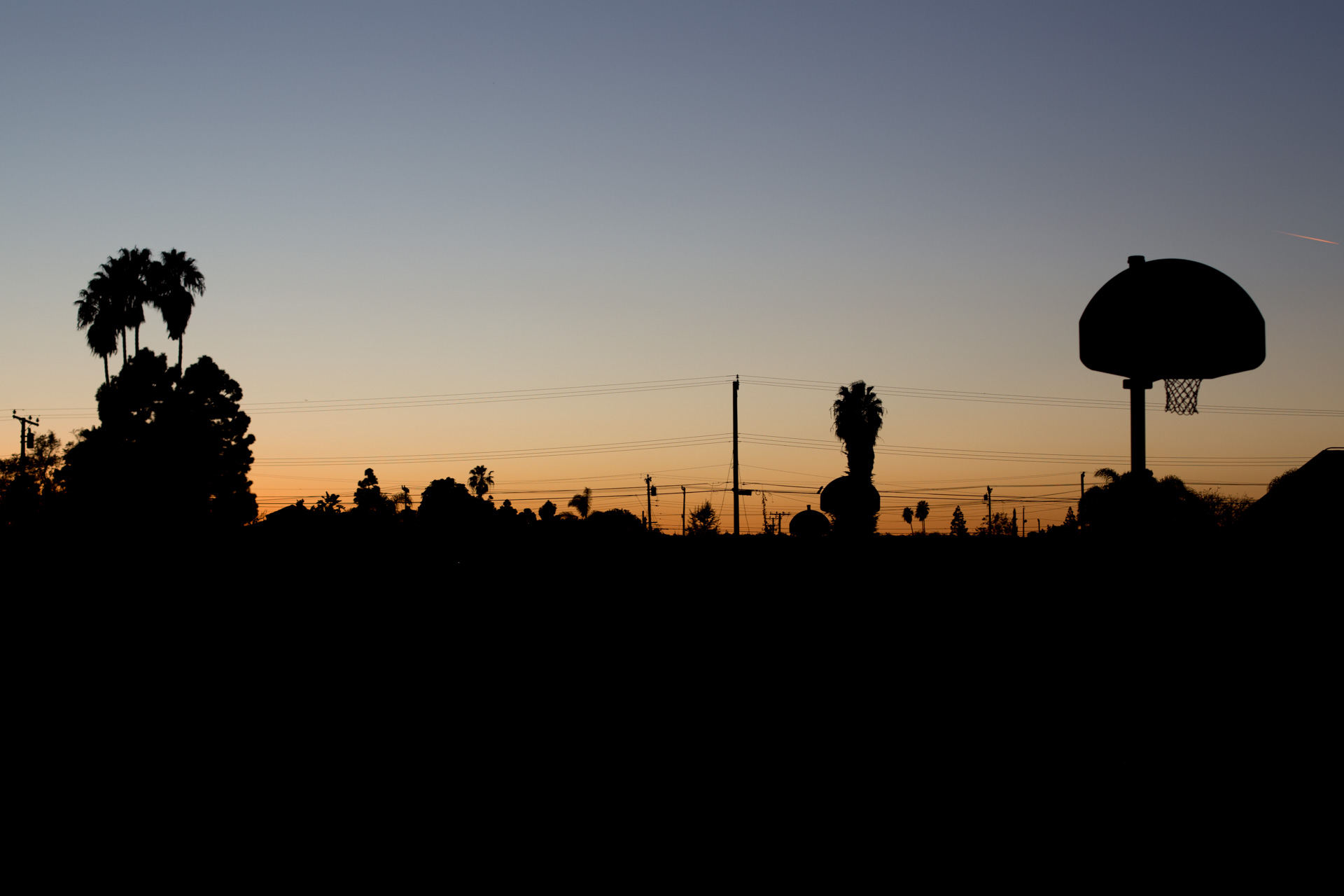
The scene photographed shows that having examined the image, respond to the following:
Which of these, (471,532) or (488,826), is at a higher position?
(471,532)

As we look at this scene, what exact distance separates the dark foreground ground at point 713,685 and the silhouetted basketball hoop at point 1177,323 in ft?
5.59

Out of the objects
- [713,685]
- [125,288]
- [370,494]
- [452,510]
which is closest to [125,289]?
[125,288]

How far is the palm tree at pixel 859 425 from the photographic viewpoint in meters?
61.2

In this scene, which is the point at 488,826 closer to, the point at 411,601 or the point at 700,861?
the point at 700,861

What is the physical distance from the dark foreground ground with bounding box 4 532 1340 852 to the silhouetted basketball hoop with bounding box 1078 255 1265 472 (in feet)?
5.59

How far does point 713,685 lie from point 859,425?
5309 centimetres

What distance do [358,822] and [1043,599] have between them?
22.7 feet

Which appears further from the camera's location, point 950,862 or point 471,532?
point 471,532

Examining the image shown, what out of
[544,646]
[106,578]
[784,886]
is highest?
[106,578]

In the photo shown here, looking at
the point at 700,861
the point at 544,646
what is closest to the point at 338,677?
the point at 544,646

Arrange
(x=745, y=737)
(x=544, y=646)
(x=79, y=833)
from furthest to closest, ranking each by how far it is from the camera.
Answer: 1. (x=544, y=646)
2. (x=745, y=737)
3. (x=79, y=833)

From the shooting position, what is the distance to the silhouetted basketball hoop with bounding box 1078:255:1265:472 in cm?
930

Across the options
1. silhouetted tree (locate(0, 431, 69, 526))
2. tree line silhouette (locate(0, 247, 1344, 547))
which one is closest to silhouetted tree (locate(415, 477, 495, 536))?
tree line silhouette (locate(0, 247, 1344, 547))

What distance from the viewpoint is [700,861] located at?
19.3 ft
